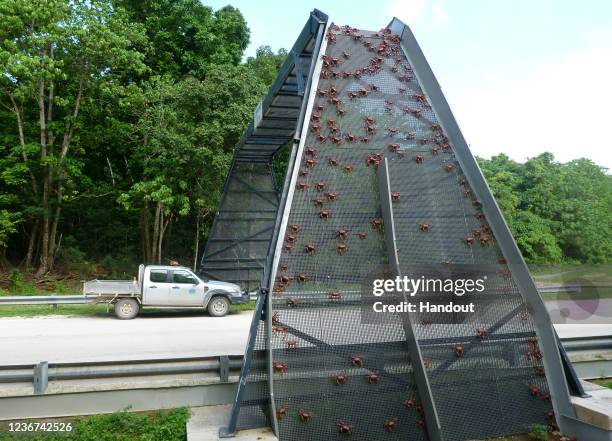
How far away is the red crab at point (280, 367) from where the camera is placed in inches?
162

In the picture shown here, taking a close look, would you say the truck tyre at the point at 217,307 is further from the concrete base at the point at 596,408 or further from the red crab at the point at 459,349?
the concrete base at the point at 596,408

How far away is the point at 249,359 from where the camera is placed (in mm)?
4152

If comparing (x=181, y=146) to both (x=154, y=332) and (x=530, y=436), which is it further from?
(x=530, y=436)

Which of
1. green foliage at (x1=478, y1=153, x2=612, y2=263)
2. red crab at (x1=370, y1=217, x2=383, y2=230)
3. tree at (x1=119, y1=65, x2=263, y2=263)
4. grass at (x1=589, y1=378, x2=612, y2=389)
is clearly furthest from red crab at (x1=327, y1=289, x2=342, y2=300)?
green foliage at (x1=478, y1=153, x2=612, y2=263)

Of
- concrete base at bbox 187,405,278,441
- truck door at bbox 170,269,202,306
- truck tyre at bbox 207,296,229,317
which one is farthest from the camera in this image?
truck tyre at bbox 207,296,229,317

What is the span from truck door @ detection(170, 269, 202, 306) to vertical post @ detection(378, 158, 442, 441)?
28.3 feet

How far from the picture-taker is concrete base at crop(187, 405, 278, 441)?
3.92m

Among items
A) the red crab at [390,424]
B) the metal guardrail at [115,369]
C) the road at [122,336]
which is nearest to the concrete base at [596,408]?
the red crab at [390,424]

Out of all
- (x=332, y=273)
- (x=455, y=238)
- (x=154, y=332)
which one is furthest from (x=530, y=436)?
(x=154, y=332)

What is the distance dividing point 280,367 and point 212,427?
862mm

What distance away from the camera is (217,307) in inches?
499

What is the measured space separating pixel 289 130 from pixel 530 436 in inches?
355

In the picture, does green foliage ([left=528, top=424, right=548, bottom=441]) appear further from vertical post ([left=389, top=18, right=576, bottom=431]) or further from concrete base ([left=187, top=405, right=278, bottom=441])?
concrete base ([left=187, top=405, right=278, bottom=441])

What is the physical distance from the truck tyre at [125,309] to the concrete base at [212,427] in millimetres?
8006
